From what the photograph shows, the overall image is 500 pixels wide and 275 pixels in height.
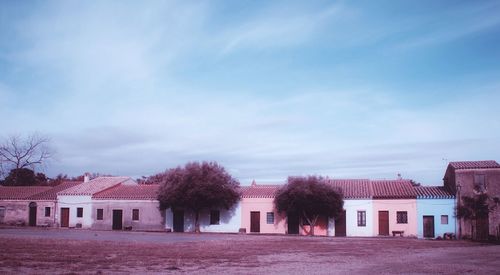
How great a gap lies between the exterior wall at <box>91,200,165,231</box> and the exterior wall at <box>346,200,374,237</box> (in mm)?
16299

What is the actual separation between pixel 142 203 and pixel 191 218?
15.8 feet

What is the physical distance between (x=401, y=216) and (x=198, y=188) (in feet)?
53.8

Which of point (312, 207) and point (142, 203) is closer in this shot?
point (312, 207)

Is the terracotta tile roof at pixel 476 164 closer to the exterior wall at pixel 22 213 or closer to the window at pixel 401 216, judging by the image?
the window at pixel 401 216

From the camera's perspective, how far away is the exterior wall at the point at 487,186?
1435 inches

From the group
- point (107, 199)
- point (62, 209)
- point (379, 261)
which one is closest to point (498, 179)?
point (379, 261)

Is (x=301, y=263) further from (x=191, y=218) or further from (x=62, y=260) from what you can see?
(x=191, y=218)

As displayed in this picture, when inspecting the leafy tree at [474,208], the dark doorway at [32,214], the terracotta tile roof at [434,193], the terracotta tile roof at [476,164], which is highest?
the terracotta tile roof at [476,164]

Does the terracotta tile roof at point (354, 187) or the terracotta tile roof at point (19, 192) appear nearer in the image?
the terracotta tile roof at point (354, 187)

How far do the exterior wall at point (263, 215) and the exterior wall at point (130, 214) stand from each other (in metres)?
7.52

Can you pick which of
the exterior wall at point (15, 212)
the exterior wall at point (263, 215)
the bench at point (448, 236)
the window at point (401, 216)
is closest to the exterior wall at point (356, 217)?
the window at point (401, 216)

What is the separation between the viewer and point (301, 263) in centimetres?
1692

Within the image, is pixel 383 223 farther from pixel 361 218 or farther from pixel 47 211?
pixel 47 211

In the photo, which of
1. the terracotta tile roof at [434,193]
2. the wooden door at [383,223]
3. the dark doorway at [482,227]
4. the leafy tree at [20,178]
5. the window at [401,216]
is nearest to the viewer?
the dark doorway at [482,227]
